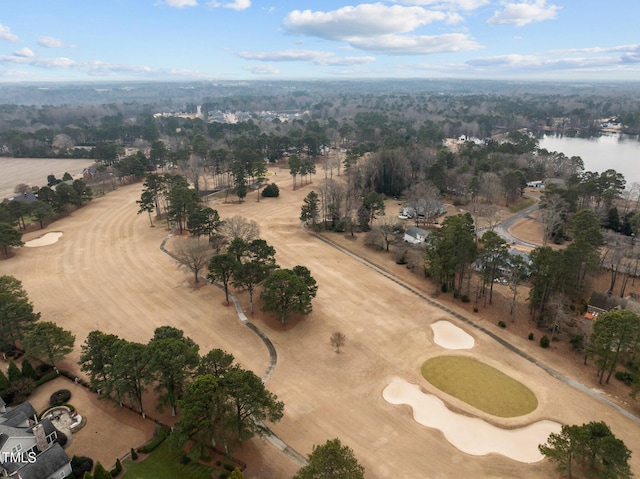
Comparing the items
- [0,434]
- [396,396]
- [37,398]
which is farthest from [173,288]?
[396,396]

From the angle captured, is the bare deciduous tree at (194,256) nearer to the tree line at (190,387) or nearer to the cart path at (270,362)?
the cart path at (270,362)

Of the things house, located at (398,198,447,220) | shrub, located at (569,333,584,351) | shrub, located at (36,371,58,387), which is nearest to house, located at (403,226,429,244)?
house, located at (398,198,447,220)

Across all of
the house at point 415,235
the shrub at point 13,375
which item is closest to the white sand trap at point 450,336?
the house at point 415,235

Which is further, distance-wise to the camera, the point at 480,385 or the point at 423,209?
the point at 423,209

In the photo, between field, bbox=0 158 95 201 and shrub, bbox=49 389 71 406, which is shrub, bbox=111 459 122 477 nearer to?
shrub, bbox=49 389 71 406

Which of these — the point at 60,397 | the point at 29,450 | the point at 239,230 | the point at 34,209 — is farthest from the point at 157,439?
the point at 34,209

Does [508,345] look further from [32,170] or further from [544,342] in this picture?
[32,170]

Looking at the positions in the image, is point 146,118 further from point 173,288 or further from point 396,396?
point 396,396
